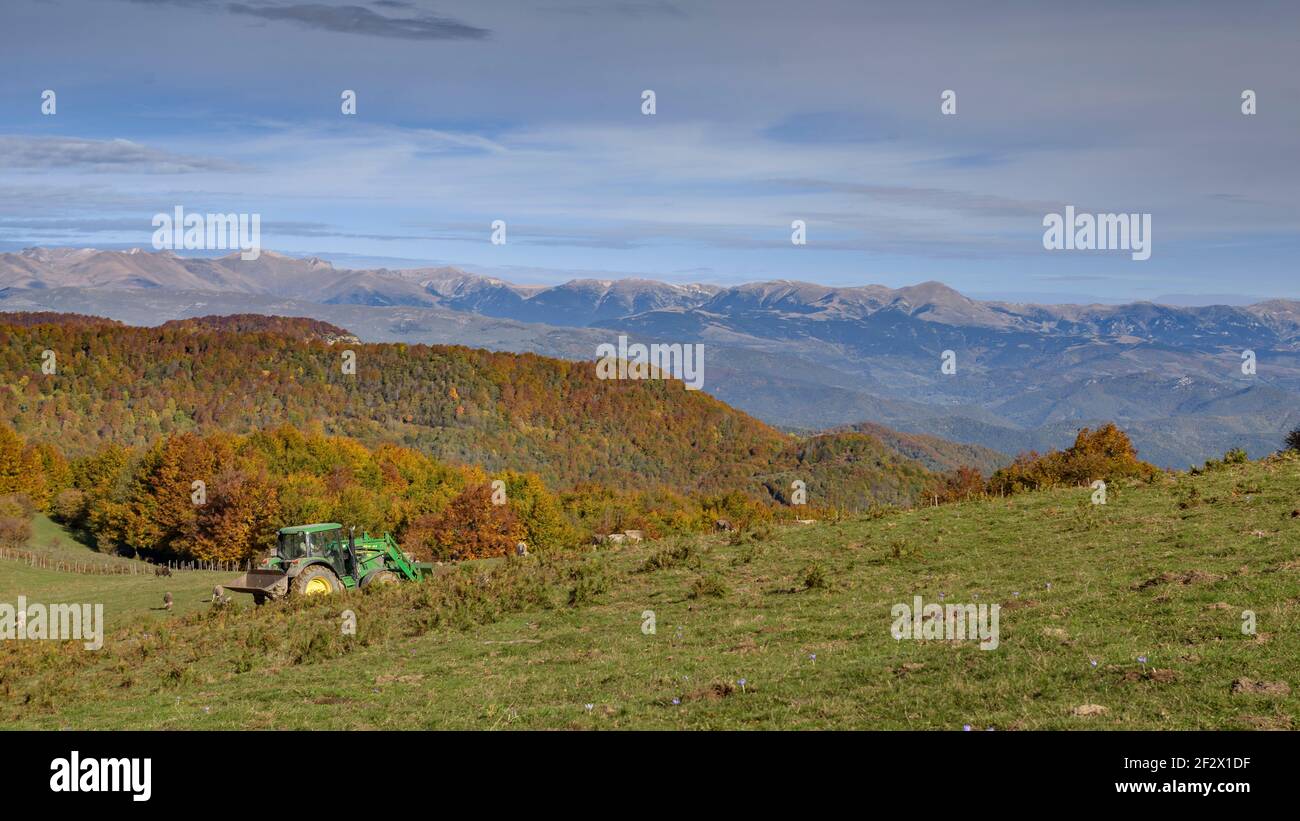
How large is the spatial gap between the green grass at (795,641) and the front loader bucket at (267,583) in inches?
76.5

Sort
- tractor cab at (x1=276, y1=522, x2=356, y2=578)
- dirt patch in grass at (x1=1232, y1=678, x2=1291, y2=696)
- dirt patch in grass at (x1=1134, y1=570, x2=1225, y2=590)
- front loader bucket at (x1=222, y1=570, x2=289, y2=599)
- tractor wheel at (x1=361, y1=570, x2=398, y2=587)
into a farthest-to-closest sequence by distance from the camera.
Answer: tractor wheel at (x1=361, y1=570, x2=398, y2=587), tractor cab at (x1=276, y1=522, x2=356, y2=578), front loader bucket at (x1=222, y1=570, x2=289, y2=599), dirt patch in grass at (x1=1134, y1=570, x2=1225, y2=590), dirt patch in grass at (x1=1232, y1=678, x2=1291, y2=696)

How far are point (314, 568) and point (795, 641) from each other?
21.1 m

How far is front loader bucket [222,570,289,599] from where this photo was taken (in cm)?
3172

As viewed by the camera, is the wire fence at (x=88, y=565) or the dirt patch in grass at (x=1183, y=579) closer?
the dirt patch in grass at (x=1183, y=579)

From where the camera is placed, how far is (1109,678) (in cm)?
1248

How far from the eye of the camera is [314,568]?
108 feet

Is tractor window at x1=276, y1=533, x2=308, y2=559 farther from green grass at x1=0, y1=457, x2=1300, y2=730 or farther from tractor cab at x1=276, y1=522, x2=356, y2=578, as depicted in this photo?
green grass at x1=0, y1=457, x2=1300, y2=730

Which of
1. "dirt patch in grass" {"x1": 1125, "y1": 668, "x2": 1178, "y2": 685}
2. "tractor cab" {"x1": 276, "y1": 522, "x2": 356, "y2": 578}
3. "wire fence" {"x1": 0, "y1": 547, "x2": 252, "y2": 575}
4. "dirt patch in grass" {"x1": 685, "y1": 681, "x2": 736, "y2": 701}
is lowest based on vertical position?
"wire fence" {"x1": 0, "y1": 547, "x2": 252, "y2": 575}

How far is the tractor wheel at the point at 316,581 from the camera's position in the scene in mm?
31805

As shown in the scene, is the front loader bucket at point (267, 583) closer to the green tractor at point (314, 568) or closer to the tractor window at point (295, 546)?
the green tractor at point (314, 568)

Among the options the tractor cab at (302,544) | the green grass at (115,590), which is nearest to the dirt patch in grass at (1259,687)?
the tractor cab at (302,544)

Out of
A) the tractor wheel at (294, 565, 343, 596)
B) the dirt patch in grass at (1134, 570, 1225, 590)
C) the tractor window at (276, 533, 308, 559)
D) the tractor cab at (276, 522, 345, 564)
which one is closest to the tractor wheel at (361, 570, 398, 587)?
the tractor wheel at (294, 565, 343, 596)
